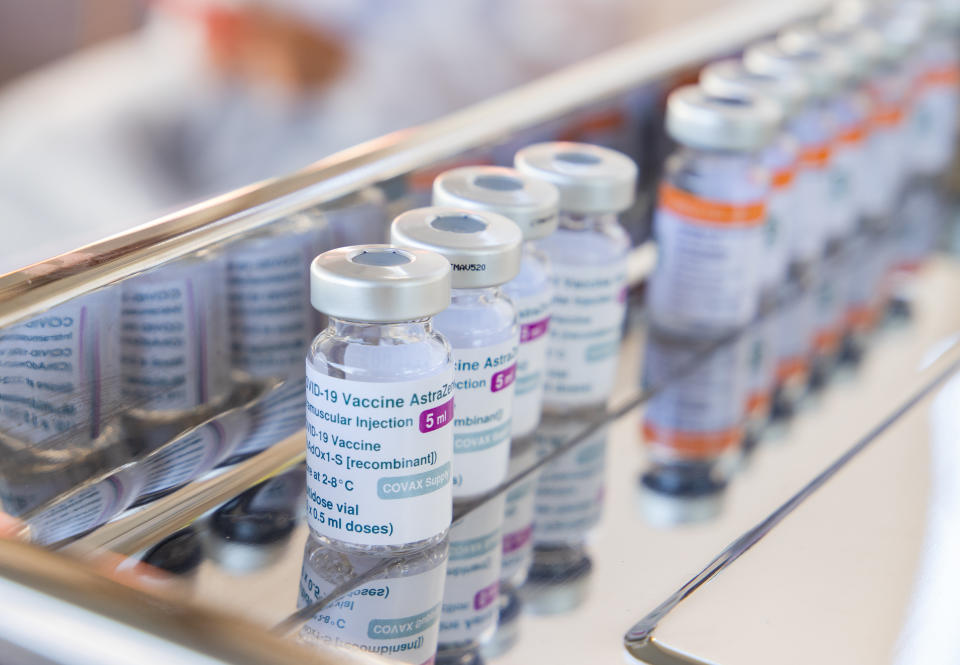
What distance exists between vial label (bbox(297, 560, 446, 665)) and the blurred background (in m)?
1.16

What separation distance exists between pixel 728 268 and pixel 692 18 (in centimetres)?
125

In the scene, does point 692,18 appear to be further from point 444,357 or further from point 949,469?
point 444,357

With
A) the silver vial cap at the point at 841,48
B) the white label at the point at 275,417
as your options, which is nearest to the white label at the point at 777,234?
the silver vial cap at the point at 841,48

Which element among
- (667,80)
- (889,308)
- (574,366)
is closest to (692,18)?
(667,80)

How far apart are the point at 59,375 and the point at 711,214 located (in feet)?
1.40

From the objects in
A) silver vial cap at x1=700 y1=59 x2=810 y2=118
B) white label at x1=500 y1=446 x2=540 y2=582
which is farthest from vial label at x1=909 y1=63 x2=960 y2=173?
white label at x1=500 y1=446 x2=540 y2=582

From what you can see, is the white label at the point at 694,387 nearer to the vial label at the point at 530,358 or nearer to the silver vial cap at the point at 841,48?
the vial label at the point at 530,358

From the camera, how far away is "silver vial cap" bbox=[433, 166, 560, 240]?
58cm

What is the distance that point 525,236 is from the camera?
59cm

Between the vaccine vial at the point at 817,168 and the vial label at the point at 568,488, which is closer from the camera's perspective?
the vial label at the point at 568,488

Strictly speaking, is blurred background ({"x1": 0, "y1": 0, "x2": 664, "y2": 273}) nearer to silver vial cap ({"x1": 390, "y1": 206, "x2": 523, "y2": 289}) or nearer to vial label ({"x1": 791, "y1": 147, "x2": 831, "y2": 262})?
vial label ({"x1": 791, "y1": 147, "x2": 831, "y2": 262})

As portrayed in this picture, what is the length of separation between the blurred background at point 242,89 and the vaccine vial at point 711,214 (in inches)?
38.0

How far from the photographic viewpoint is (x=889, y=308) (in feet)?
2.84

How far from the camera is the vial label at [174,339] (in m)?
0.56
